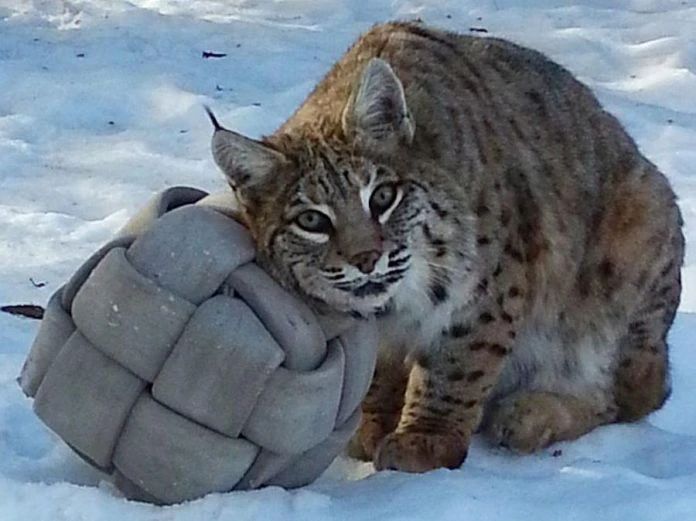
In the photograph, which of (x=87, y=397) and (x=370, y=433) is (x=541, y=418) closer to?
(x=370, y=433)

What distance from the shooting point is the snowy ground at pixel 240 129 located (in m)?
3.07

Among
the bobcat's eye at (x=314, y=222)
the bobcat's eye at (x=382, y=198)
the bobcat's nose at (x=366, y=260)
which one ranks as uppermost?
the bobcat's eye at (x=382, y=198)

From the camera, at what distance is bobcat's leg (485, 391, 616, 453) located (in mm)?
3568

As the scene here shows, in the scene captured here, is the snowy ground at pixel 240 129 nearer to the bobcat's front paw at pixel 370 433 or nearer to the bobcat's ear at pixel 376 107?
the bobcat's front paw at pixel 370 433

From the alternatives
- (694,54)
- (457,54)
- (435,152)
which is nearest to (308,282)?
(435,152)

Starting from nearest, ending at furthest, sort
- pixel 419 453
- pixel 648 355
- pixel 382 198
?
1. pixel 382 198
2. pixel 419 453
3. pixel 648 355

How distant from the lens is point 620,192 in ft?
12.9

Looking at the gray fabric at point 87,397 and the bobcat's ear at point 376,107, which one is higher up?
the bobcat's ear at point 376,107

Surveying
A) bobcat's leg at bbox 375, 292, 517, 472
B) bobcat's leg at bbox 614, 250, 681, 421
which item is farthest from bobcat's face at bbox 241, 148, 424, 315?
bobcat's leg at bbox 614, 250, 681, 421

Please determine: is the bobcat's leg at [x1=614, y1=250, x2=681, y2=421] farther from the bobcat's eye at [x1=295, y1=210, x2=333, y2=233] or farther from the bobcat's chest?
the bobcat's eye at [x1=295, y1=210, x2=333, y2=233]

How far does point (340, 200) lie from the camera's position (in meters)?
3.10

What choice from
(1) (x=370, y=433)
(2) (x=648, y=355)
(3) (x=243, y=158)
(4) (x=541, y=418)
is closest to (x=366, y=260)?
(3) (x=243, y=158)

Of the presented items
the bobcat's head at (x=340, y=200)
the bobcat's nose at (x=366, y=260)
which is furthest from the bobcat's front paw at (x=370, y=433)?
the bobcat's nose at (x=366, y=260)

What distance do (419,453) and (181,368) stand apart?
2.37ft
